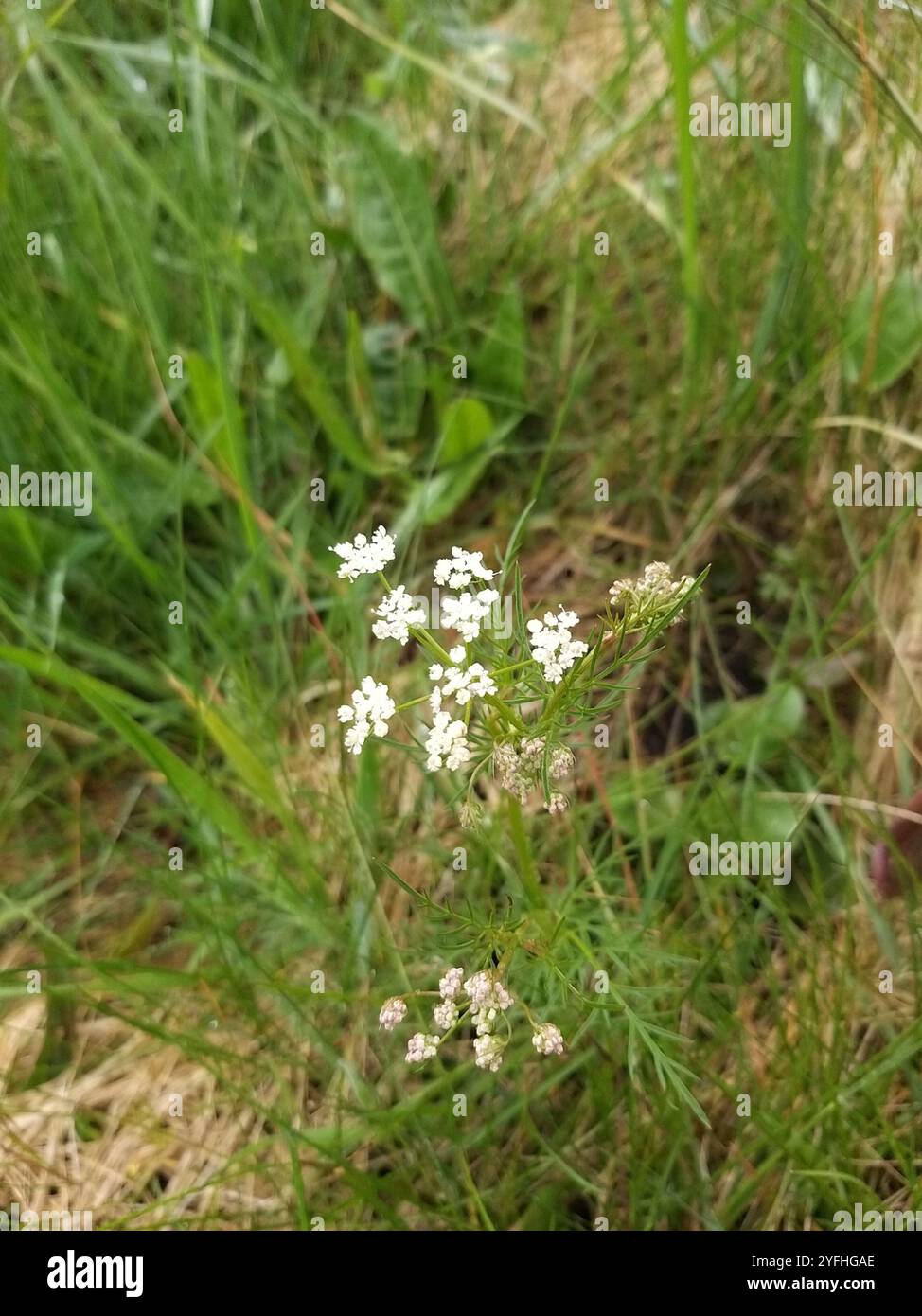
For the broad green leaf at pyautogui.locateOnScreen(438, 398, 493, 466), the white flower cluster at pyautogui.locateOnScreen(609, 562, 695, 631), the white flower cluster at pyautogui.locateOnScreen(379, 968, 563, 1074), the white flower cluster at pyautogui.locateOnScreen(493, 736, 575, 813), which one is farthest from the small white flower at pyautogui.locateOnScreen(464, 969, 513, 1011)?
the broad green leaf at pyautogui.locateOnScreen(438, 398, 493, 466)

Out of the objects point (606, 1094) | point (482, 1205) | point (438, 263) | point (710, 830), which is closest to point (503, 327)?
point (438, 263)

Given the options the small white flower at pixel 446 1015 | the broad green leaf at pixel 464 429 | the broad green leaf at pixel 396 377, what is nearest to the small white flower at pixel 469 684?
the small white flower at pixel 446 1015

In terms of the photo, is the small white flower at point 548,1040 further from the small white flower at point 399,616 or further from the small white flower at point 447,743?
the small white flower at point 399,616

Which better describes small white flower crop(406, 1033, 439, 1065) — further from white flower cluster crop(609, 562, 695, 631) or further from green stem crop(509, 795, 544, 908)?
white flower cluster crop(609, 562, 695, 631)

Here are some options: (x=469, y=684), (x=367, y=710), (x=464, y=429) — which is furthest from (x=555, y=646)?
(x=464, y=429)

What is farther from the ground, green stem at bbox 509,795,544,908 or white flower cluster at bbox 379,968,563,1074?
green stem at bbox 509,795,544,908

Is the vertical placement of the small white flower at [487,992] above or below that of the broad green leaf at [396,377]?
below
